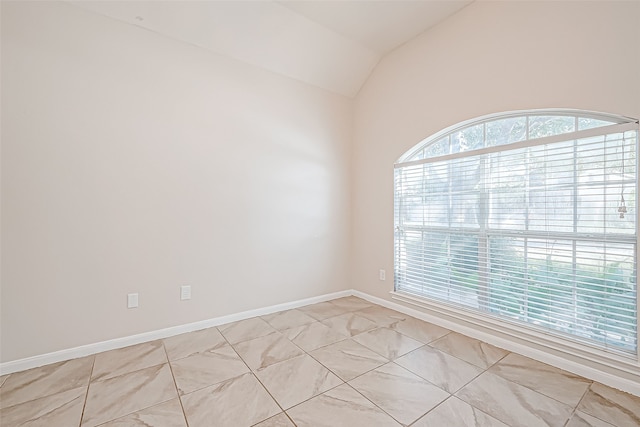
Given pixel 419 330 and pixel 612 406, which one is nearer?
pixel 612 406

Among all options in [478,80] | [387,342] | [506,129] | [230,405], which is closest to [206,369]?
[230,405]

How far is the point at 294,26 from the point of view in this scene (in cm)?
285

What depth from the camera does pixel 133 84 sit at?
242 centimetres

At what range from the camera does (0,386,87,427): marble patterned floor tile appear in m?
1.54

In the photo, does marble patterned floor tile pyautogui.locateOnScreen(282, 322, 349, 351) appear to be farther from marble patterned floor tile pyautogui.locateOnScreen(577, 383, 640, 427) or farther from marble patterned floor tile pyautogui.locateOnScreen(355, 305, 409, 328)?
marble patterned floor tile pyautogui.locateOnScreen(577, 383, 640, 427)

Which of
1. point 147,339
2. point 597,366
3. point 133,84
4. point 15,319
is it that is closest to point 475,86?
point 597,366

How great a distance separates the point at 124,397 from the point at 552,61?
12.1ft

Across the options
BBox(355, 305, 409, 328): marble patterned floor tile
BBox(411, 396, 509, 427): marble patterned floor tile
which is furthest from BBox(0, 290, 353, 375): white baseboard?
BBox(411, 396, 509, 427): marble patterned floor tile

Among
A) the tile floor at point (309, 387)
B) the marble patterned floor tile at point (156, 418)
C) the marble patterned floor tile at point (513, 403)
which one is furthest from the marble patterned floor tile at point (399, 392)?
the marble patterned floor tile at point (156, 418)

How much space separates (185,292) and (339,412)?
1791mm

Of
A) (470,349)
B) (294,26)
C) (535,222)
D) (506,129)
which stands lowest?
(470,349)

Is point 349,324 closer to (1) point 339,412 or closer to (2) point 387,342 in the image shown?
(2) point 387,342

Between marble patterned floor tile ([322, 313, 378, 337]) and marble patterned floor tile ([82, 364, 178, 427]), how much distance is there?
4.79ft

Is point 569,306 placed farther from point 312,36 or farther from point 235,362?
point 312,36
